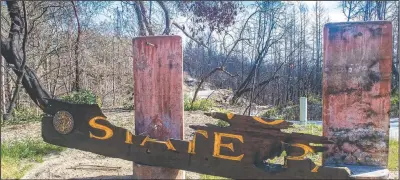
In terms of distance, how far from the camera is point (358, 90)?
403 cm

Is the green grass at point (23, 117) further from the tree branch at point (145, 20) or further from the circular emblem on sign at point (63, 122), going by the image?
the circular emblem on sign at point (63, 122)

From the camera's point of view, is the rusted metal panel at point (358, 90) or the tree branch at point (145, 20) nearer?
the rusted metal panel at point (358, 90)

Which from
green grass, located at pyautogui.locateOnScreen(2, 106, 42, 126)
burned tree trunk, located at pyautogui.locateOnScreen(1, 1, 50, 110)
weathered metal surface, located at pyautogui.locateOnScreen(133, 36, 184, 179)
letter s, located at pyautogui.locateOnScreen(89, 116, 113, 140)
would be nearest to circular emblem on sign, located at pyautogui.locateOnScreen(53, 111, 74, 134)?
letter s, located at pyautogui.locateOnScreen(89, 116, 113, 140)

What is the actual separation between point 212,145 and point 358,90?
5.74ft

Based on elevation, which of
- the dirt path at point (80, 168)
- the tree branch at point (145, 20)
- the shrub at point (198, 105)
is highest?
the tree branch at point (145, 20)

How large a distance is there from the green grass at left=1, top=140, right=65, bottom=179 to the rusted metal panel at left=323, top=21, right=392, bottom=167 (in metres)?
3.93

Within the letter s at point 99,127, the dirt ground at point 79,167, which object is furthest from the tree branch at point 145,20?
the letter s at point 99,127

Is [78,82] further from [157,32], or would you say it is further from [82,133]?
[82,133]

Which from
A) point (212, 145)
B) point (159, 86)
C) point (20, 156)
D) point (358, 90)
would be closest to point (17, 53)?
→ point (20, 156)

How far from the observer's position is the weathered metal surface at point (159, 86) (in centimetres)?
438

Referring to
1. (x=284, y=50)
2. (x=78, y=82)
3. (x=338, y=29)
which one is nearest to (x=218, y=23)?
(x=284, y=50)

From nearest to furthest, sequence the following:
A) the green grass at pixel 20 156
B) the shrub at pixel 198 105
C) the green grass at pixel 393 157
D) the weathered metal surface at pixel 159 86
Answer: the weathered metal surface at pixel 159 86, the green grass at pixel 20 156, the green grass at pixel 393 157, the shrub at pixel 198 105

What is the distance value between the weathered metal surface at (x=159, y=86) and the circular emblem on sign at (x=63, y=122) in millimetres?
810

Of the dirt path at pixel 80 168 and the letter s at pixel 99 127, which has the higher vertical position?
the letter s at pixel 99 127
